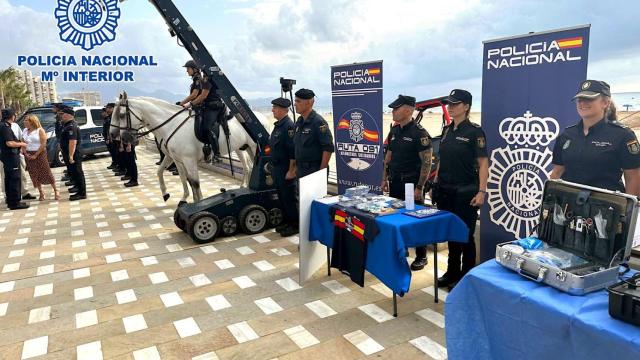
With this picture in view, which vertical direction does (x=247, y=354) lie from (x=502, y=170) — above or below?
below

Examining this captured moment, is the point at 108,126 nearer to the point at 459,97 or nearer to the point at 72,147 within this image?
the point at 72,147

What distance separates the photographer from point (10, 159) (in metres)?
6.69

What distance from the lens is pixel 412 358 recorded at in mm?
2525

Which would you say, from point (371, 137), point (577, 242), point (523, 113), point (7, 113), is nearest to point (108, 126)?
point (7, 113)

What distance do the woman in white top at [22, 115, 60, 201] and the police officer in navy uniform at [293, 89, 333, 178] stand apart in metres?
5.26

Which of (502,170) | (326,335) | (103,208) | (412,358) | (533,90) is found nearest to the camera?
(412,358)

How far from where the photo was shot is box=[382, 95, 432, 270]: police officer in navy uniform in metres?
3.49

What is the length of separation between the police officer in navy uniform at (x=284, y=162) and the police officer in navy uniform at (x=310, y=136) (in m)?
0.40

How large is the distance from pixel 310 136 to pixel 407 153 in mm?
1072

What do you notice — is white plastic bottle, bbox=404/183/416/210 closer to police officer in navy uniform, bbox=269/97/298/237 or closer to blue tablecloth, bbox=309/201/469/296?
blue tablecloth, bbox=309/201/469/296

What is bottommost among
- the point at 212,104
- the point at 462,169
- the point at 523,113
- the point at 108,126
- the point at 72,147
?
the point at 72,147

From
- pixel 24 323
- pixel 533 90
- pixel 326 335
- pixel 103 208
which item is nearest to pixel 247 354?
pixel 326 335

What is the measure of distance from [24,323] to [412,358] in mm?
2729

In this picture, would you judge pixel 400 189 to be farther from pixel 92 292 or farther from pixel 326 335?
pixel 92 292
